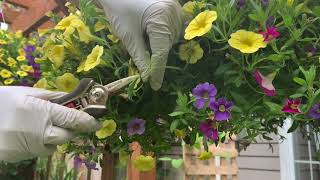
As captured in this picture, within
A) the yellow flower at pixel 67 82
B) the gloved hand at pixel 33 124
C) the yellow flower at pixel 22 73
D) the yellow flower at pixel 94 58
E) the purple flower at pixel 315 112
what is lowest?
the gloved hand at pixel 33 124

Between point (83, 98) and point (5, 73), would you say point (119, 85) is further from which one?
point (5, 73)

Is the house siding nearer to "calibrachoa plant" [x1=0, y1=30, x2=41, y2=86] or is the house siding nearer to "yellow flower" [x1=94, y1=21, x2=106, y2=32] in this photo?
"calibrachoa plant" [x1=0, y1=30, x2=41, y2=86]

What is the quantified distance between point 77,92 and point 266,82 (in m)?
0.35

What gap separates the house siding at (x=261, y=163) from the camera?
275 centimetres

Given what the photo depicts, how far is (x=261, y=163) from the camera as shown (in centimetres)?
282

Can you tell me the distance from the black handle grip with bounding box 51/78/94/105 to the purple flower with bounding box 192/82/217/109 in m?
0.20

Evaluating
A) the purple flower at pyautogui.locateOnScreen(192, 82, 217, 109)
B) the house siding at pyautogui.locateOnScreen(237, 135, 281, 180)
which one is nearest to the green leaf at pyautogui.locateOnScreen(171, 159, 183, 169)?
the house siding at pyautogui.locateOnScreen(237, 135, 281, 180)

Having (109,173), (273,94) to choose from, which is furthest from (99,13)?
(109,173)

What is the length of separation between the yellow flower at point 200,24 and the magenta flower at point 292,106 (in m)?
0.20

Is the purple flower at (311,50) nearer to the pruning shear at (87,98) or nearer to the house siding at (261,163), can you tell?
the pruning shear at (87,98)

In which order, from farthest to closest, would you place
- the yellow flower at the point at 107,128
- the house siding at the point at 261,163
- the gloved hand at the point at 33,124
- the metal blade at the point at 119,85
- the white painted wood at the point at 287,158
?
the house siding at the point at 261,163
the white painted wood at the point at 287,158
the yellow flower at the point at 107,128
the metal blade at the point at 119,85
the gloved hand at the point at 33,124

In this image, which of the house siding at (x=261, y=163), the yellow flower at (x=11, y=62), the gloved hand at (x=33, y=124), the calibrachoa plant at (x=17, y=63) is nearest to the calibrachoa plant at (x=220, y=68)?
the gloved hand at (x=33, y=124)

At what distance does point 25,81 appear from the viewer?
188cm

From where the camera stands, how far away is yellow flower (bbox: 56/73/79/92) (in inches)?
34.9
